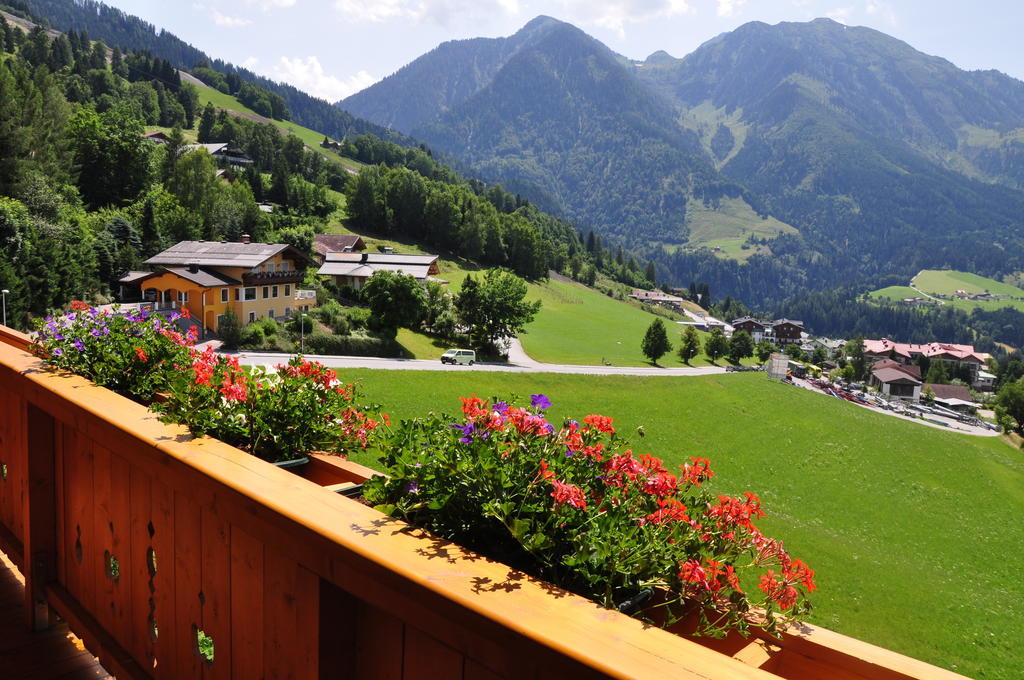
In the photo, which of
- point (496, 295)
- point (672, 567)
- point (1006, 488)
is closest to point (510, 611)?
point (672, 567)

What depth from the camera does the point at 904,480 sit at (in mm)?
29734

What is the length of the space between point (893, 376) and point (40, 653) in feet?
401

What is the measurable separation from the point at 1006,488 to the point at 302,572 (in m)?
39.4

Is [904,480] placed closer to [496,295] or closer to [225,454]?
[496,295]

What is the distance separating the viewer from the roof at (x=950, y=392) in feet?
345

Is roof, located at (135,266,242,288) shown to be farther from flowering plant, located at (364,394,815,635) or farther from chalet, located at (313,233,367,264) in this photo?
flowering plant, located at (364,394,815,635)

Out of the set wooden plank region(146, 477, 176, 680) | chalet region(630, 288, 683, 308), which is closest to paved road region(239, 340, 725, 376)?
wooden plank region(146, 477, 176, 680)

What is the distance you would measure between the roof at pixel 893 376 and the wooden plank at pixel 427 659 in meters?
120

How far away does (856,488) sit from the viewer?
27469 mm

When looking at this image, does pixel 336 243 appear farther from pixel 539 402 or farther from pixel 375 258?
pixel 539 402

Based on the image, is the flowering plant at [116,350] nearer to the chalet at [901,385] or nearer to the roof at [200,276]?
the roof at [200,276]

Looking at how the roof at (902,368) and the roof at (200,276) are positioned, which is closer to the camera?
the roof at (200,276)

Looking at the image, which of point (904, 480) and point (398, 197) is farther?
point (398, 197)

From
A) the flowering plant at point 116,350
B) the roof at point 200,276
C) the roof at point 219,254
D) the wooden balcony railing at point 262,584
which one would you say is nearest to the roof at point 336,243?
the roof at point 219,254
